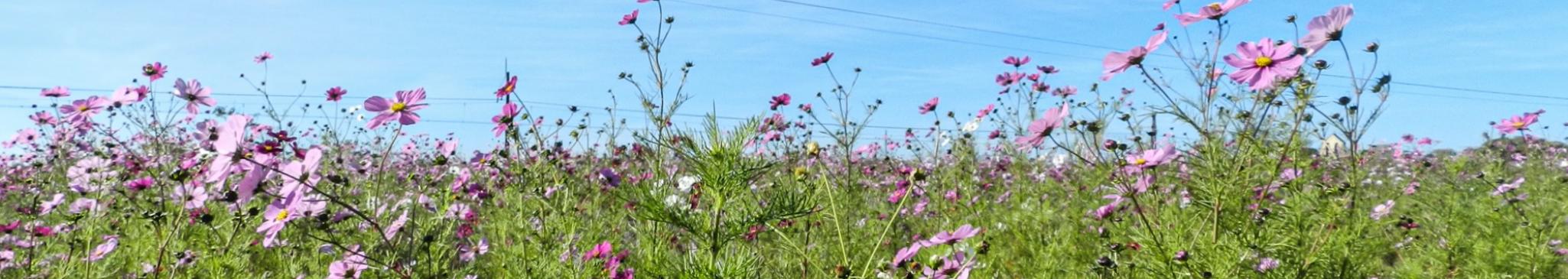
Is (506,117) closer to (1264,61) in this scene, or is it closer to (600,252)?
(600,252)

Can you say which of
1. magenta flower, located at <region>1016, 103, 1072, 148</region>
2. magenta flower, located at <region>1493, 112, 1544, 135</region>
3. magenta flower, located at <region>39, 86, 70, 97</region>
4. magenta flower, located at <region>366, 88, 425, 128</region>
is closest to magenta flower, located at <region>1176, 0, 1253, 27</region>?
magenta flower, located at <region>1016, 103, 1072, 148</region>

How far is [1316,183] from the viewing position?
8.36ft

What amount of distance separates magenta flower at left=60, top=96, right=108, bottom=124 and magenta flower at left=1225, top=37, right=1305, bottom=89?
129 inches

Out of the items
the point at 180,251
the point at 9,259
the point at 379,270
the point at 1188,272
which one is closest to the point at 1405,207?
the point at 1188,272

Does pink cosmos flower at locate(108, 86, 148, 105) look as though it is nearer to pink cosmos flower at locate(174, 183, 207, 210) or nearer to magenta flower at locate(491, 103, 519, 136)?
pink cosmos flower at locate(174, 183, 207, 210)

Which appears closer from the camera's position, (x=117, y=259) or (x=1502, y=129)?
(x=117, y=259)

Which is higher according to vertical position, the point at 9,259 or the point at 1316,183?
the point at 1316,183

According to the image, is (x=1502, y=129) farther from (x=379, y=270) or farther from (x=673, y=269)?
(x=379, y=270)

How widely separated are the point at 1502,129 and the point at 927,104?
95.7 inches

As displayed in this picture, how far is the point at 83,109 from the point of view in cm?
292

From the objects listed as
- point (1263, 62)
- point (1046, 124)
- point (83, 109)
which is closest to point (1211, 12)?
point (1263, 62)

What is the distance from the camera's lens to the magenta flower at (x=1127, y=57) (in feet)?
6.95

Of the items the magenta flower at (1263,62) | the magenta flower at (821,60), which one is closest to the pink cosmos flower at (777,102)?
the magenta flower at (821,60)

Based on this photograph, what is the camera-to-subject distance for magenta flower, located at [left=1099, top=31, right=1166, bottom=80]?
2.12 m
